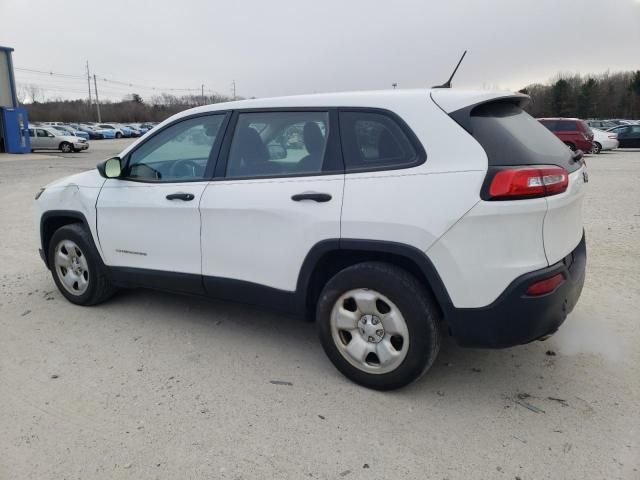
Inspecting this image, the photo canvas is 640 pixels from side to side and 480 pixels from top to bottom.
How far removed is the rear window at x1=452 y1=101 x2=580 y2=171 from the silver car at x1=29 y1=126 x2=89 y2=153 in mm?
33234

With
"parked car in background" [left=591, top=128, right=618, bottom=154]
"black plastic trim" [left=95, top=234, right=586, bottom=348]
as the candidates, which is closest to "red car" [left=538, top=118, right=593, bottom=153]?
"parked car in background" [left=591, top=128, right=618, bottom=154]

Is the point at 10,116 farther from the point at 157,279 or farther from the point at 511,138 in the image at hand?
the point at 511,138

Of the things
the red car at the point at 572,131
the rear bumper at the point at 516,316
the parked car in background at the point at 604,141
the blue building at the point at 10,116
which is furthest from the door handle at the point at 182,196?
the blue building at the point at 10,116

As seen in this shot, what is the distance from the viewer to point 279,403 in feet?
9.82

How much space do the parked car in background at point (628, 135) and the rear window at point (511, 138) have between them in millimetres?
27537

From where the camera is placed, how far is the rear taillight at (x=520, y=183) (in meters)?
2.54

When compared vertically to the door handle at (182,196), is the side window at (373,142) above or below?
above

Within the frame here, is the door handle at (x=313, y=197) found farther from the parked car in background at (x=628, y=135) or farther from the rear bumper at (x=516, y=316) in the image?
the parked car in background at (x=628, y=135)

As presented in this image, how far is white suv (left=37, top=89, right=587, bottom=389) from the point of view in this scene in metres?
2.61

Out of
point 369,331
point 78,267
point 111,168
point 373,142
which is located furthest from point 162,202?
point 369,331

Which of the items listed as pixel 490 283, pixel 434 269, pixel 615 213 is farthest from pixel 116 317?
pixel 615 213

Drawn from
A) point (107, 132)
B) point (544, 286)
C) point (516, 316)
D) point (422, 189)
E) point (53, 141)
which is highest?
point (422, 189)

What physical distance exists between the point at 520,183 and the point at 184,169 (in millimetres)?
2470

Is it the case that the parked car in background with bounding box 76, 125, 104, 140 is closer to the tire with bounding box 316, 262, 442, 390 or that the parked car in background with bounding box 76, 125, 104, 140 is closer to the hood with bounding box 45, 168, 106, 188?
the hood with bounding box 45, 168, 106, 188
